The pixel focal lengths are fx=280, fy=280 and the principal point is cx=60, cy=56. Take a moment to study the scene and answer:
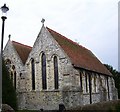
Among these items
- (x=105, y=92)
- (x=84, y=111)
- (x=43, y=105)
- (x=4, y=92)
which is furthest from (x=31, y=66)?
(x=84, y=111)

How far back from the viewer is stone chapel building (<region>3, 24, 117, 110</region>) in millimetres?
27781

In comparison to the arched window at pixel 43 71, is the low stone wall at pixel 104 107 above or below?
below

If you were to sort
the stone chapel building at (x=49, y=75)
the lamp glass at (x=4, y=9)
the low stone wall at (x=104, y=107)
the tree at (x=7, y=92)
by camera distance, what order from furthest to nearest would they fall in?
the stone chapel building at (x=49, y=75), the tree at (x=7, y=92), the lamp glass at (x=4, y=9), the low stone wall at (x=104, y=107)

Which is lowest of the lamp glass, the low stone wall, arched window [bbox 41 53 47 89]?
the low stone wall

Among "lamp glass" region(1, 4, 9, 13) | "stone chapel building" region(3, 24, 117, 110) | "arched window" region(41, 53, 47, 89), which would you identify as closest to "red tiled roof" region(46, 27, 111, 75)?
"stone chapel building" region(3, 24, 117, 110)

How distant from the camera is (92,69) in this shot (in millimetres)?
33500

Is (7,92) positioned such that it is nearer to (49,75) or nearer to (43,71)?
(49,75)

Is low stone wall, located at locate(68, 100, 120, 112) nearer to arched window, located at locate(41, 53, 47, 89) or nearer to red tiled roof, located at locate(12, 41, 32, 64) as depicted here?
arched window, located at locate(41, 53, 47, 89)

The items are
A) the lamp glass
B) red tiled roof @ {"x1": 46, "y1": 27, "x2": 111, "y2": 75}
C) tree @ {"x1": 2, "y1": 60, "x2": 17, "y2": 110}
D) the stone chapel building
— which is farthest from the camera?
red tiled roof @ {"x1": 46, "y1": 27, "x2": 111, "y2": 75}

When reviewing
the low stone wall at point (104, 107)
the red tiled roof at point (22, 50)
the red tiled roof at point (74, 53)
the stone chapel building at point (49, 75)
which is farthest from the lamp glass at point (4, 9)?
the red tiled roof at point (22, 50)

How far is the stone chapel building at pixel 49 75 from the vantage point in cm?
2778

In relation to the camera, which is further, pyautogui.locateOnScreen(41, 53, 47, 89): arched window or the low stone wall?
pyautogui.locateOnScreen(41, 53, 47, 89): arched window

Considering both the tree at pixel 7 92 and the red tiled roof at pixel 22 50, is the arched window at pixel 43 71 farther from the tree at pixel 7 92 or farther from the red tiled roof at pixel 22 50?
the tree at pixel 7 92

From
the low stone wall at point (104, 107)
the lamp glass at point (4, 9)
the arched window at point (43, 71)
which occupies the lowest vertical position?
the low stone wall at point (104, 107)
